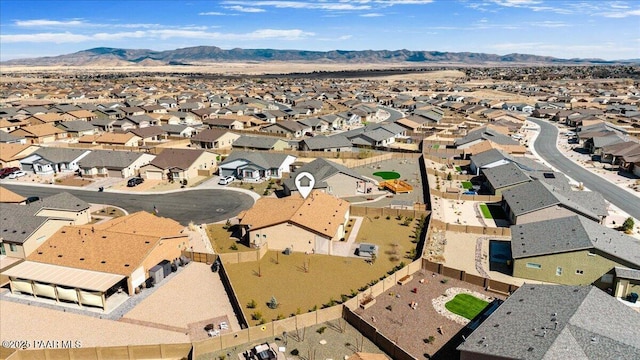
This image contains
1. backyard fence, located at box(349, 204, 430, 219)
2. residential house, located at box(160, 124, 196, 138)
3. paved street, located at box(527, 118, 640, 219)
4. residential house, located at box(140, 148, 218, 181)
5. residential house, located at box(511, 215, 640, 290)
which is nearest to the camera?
residential house, located at box(511, 215, 640, 290)

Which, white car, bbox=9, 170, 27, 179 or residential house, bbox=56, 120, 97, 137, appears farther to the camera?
residential house, bbox=56, 120, 97, 137

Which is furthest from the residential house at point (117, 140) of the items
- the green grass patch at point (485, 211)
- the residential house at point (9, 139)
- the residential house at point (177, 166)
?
the green grass patch at point (485, 211)

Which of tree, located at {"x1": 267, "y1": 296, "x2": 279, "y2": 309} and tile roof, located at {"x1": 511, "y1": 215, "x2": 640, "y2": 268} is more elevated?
tile roof, located at {"x1": 511, "y1": 215, "x2": 640, "y2": 268}

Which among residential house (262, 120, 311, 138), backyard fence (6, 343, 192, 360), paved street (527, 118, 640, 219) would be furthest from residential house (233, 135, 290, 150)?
backyard fence (6, 343, 192, 360)

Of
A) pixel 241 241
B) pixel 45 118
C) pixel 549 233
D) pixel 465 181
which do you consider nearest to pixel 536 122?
pixel 465 181

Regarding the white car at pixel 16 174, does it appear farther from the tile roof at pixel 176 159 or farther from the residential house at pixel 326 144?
the residential house at pixel 326 144

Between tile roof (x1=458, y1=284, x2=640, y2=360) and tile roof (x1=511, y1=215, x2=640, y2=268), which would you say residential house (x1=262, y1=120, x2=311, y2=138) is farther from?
tile roof (x1=458, y1=284, x2=640, y2=360)
